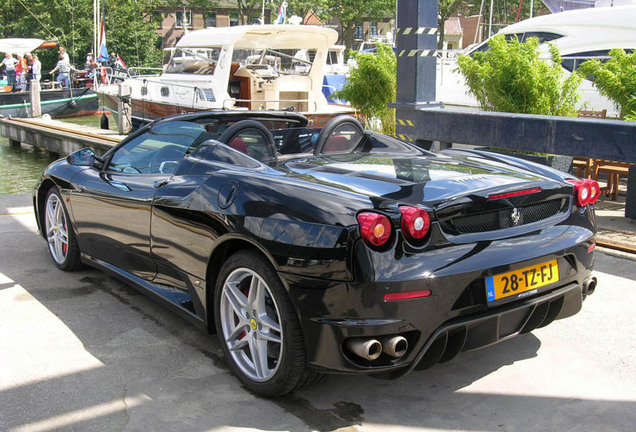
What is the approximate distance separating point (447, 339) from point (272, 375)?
2.75ft

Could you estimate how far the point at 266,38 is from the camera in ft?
54.4

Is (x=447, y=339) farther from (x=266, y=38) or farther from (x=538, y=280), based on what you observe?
(x=266, y=38)

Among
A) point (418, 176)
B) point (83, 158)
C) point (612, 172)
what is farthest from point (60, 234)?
point (612, 172)

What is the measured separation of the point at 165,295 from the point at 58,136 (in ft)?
41.6

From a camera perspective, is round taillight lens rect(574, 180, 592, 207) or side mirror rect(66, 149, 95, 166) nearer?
round taillight lens rect(574, 180, 592, 207)

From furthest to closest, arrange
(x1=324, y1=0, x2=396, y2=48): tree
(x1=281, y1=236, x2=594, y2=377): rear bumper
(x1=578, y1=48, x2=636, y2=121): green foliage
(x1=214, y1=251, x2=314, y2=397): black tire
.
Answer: (x1=324, y1=0, x2=396, y2=48): tree
(x1=578, y1=48, x2=636, y2=121): green foliage
(x1=214, y1=251, x2=314, y2=397): black tire
(x1=281, y1=236, x2=594, y2=377): rear bumper

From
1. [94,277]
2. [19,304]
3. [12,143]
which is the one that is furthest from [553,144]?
[12,143]

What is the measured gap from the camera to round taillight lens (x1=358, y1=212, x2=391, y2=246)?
284 cm

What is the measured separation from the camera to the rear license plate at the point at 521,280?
119 inches

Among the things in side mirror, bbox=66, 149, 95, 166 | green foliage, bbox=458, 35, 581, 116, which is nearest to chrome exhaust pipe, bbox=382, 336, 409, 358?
side mirror, bbox=66, 149, 95, 166

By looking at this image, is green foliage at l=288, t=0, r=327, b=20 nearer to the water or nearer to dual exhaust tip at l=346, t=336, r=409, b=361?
the water

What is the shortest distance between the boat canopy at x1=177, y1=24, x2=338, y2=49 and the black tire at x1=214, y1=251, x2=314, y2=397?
1323 cm

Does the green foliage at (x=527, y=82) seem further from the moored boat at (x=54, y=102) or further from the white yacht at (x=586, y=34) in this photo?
the moored boat at (x=54, y=102)

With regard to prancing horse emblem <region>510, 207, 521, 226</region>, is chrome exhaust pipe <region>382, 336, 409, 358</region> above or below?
below
